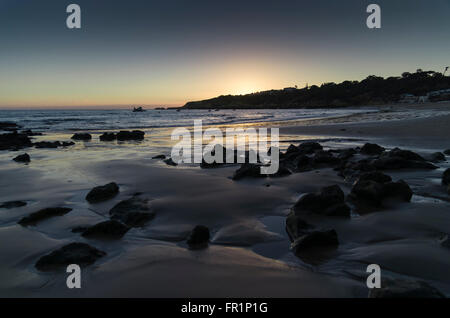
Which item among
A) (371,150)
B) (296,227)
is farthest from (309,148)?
(296,227)

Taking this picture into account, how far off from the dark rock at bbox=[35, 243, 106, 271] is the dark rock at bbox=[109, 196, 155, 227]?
955mm

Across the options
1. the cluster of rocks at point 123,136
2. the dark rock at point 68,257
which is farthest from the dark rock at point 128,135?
the dark rock at point 68,257

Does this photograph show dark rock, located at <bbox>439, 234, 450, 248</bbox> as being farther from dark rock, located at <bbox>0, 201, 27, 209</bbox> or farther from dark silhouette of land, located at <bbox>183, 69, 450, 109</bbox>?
dark silhouette of land, located at <bbox>183, 69, 450, 109</bbox>

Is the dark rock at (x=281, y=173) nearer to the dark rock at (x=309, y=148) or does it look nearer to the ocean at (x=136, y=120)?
the dark rock at (x=309, y=148)

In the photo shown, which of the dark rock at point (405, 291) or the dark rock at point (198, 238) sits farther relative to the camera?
the dark rock at point (198, 238)

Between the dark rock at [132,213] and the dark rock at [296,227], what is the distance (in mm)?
2091

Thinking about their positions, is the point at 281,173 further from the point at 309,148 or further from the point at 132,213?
the point at 132,213

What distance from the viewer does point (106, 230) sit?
3.82m

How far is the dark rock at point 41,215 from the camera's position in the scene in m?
4.29

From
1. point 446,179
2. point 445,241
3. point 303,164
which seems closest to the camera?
point 445,241

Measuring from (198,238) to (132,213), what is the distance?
1365mm

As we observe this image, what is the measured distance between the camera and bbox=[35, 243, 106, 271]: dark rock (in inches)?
120

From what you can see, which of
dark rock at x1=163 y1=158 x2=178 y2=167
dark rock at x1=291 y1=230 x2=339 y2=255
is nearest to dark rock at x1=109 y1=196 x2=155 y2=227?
dark rock at x1=291 y1=230 x2=339 y2=255
